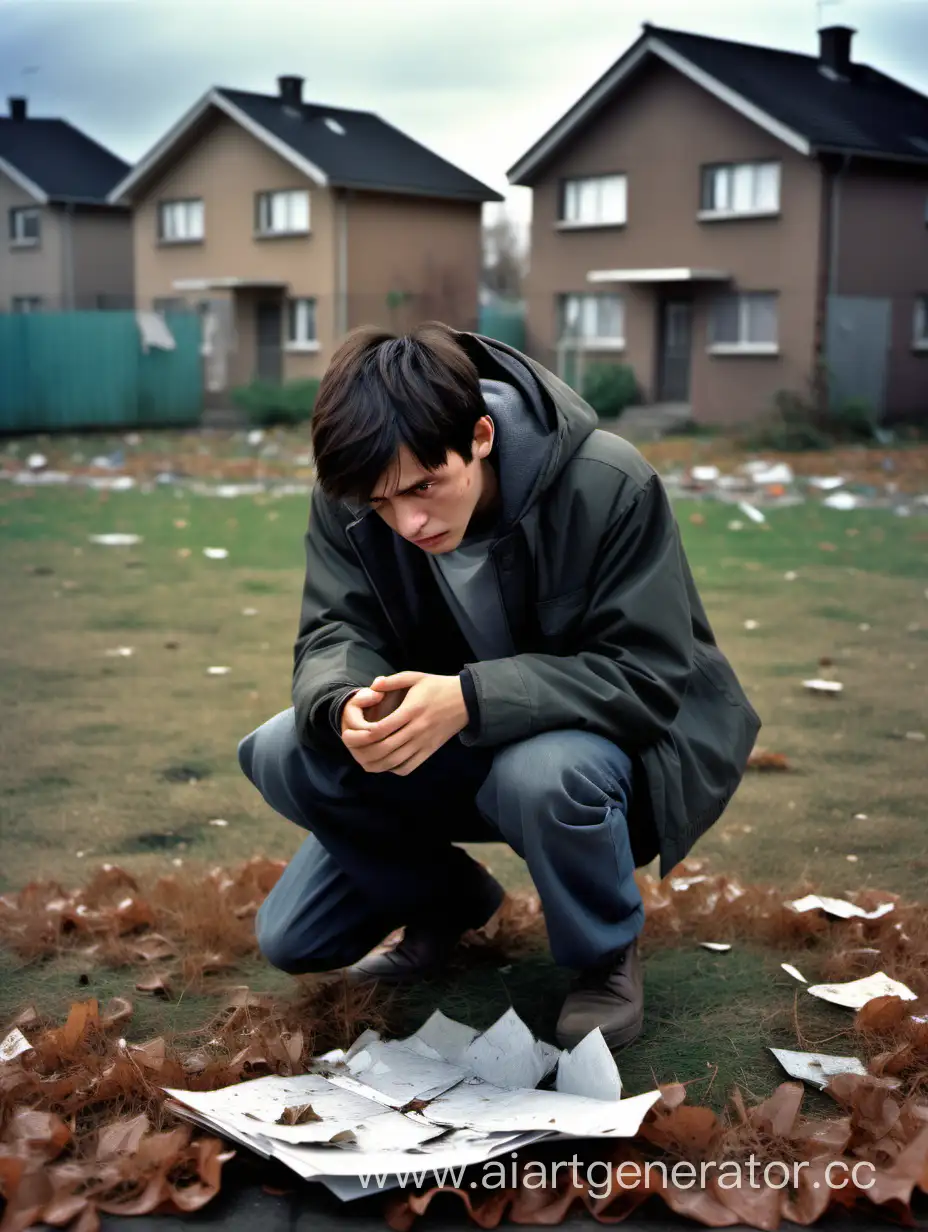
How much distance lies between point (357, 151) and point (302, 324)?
3601mm

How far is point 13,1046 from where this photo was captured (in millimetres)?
2318

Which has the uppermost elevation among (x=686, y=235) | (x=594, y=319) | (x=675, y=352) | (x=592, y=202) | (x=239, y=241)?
(x=592, y=202)

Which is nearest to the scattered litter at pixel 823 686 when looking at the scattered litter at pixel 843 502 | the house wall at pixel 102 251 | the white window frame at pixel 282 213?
the scattered litter at pixel 843 502

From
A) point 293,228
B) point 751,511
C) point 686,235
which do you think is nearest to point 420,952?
point 751,511

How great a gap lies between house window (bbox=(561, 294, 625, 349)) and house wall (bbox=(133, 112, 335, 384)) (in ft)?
14.5

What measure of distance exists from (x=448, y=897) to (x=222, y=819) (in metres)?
1.30

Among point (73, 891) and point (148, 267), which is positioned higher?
point (148, 267)

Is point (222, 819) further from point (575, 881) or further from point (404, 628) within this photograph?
point (575, 881)

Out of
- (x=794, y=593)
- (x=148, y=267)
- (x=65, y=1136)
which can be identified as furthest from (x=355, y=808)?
(x=148, y=267)

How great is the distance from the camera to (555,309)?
85.2ft

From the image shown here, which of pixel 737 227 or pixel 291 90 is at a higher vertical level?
pixel 291 90

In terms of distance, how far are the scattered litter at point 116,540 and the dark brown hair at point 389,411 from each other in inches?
301

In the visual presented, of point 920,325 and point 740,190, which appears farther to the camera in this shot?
point 920,325

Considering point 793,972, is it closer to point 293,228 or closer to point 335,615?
point 335,615
